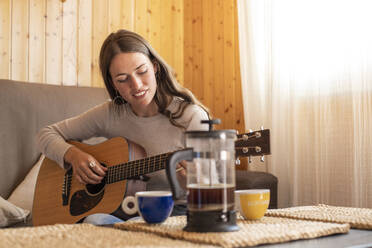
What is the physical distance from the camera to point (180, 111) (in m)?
1.74

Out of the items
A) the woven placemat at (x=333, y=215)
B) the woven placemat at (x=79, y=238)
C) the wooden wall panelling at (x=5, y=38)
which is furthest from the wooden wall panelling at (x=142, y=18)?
the woven placemat at (x=79, y=238)

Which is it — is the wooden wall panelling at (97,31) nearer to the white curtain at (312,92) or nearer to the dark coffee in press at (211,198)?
the white curtain at (312,92)

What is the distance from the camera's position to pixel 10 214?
1.82m

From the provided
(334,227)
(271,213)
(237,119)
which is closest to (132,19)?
(237,119)

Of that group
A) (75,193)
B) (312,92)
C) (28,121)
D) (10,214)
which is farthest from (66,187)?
(312,92)

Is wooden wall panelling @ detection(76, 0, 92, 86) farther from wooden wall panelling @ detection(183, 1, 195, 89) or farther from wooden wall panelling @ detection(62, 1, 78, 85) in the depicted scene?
wooden wall panelling @ detection(183, 1, 195, 89)

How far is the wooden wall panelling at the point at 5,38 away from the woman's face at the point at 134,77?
1.20 m

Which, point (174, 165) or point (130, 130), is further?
point (130, 130)

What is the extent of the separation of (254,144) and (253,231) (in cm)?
37

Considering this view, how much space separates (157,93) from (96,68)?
1275mm

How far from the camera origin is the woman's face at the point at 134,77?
1.69 metres

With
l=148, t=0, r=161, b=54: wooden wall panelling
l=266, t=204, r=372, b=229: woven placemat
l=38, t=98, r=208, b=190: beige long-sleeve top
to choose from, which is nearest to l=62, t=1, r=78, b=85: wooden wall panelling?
l=148, t=0, r=161, b=54: wooden wall panelling

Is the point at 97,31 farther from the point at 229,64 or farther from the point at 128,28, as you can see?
the point at 229,64

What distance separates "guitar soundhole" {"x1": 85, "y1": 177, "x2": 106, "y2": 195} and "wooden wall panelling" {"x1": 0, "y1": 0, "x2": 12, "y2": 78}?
1.26 m
